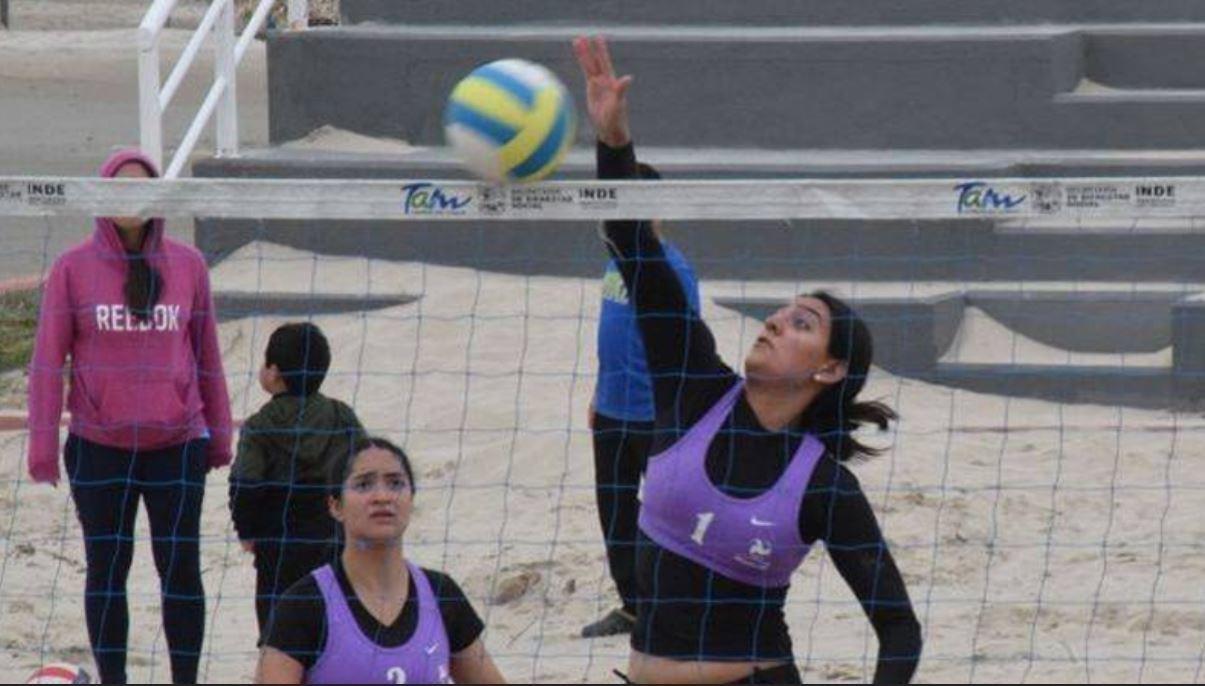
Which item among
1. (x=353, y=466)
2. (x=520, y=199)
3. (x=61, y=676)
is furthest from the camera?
(x=520, y=199)

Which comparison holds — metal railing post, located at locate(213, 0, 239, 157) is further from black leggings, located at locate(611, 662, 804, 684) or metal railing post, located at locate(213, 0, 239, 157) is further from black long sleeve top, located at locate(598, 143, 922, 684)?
black leggings, located at locate(611, 662, 804, 684)

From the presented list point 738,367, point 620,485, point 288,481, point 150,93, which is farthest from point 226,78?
point 288,481

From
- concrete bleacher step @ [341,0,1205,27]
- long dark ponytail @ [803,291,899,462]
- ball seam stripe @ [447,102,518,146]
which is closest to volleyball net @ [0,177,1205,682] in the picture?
ball seam stripe @ [447,102,518,146]

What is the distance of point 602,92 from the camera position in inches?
196

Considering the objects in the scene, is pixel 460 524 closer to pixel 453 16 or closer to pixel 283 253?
pixel 283 253

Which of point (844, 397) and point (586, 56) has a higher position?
point (586, 56)

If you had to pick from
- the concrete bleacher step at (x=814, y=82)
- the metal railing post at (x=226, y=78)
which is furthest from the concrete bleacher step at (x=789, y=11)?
the metal railing post at (x=226, y=78)

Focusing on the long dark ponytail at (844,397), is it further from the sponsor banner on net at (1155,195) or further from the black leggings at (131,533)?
the black leggings at (131,533)

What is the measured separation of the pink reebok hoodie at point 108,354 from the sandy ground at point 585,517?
937 millimetres

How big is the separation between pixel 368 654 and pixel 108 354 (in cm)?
240

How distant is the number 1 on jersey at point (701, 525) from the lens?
487 cm

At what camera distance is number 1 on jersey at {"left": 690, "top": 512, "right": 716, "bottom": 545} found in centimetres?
487

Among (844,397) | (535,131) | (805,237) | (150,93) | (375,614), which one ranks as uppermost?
(150,93)

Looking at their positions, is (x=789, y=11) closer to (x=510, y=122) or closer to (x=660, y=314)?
(x=510, y=122)
